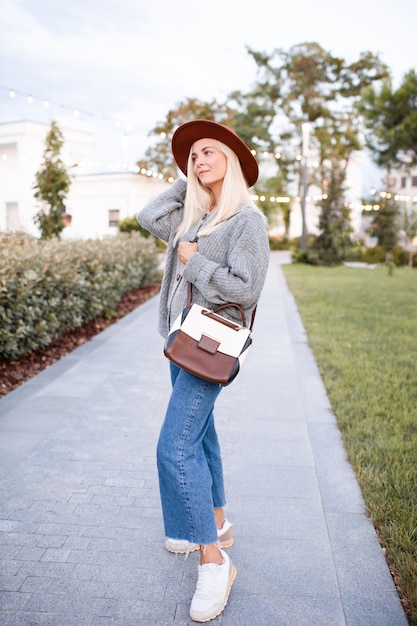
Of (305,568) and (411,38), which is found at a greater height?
(411,38)

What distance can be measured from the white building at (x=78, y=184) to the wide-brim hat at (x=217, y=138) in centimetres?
2322

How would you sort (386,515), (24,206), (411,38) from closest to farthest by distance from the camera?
1. (386,515)
2. (411,38)
3. (24,206)

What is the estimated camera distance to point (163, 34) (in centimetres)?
1512

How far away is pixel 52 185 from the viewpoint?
1062 centimetres

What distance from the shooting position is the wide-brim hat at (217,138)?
2301 mm

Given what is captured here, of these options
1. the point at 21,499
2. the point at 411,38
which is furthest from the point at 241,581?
the point at 411,38

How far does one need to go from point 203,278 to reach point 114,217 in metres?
25.8

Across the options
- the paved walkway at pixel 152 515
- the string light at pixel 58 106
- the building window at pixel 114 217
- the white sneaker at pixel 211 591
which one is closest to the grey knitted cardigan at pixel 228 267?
the white sneaker at pixel 211 591

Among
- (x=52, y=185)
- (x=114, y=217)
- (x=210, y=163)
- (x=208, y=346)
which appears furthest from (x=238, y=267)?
(x=114, y=217)

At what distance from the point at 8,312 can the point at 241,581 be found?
136 inches

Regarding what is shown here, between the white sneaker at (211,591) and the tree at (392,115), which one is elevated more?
the tree at (392,115)

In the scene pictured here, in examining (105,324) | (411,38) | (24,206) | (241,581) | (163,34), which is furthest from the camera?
(24,206)

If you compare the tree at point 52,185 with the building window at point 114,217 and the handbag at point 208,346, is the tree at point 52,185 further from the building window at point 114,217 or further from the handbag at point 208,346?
the building window at point 114,217

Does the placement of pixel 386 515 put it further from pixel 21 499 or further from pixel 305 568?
pixel 21 499
